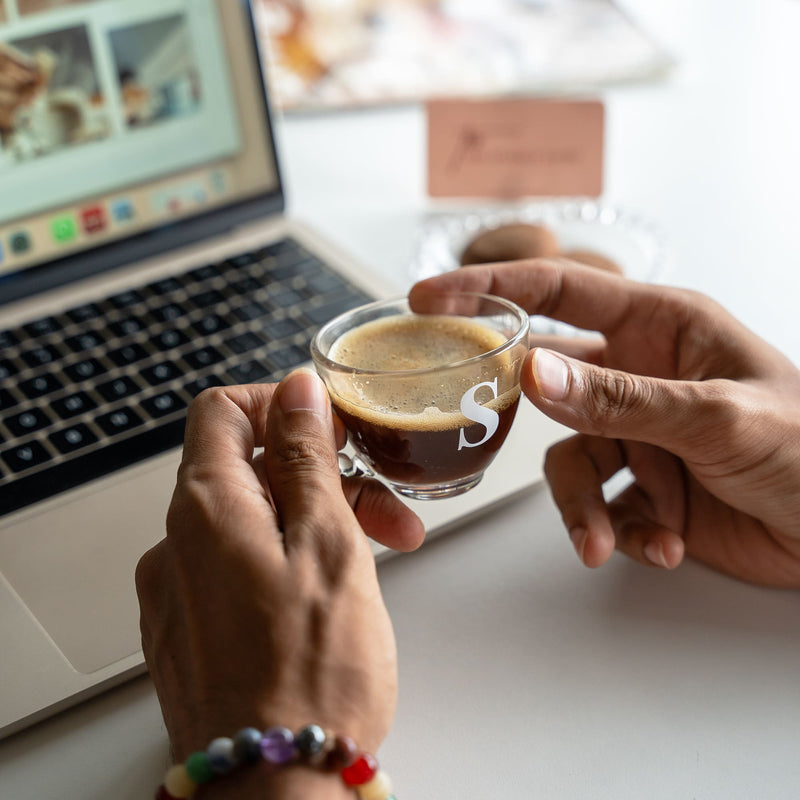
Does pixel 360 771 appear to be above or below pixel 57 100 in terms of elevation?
below

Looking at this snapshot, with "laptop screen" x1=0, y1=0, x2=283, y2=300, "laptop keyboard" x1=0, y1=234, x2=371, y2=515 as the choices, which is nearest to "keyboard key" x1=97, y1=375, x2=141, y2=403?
"laptop keyboard" x1=0, y1=234, x2=371, y2=515

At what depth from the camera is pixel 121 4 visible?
3.10ft

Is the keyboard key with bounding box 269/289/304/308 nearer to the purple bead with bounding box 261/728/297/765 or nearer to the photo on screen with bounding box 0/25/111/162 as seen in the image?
the photo on screen with bounding box 0/25/111/162

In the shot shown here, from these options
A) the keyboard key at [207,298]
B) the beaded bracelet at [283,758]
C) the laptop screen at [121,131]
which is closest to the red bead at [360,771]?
the beaded bracelet at [283,758]

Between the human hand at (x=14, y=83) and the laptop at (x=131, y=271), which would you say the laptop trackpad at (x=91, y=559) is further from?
the human hand at (x=14, y=83)

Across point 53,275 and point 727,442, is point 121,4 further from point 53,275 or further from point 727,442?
point 727,442

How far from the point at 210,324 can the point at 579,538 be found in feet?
1.51

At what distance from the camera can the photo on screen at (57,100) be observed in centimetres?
92

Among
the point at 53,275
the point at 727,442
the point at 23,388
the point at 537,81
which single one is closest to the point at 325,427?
the point at 727,442

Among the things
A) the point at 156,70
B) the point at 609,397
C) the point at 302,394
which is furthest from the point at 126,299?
the point at 609,397

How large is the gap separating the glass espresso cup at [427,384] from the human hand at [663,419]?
0.08ft

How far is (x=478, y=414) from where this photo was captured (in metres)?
0.58

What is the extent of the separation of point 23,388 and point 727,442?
63 cm

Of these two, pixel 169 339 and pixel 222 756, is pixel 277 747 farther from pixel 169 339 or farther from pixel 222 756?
pixel 169 339
